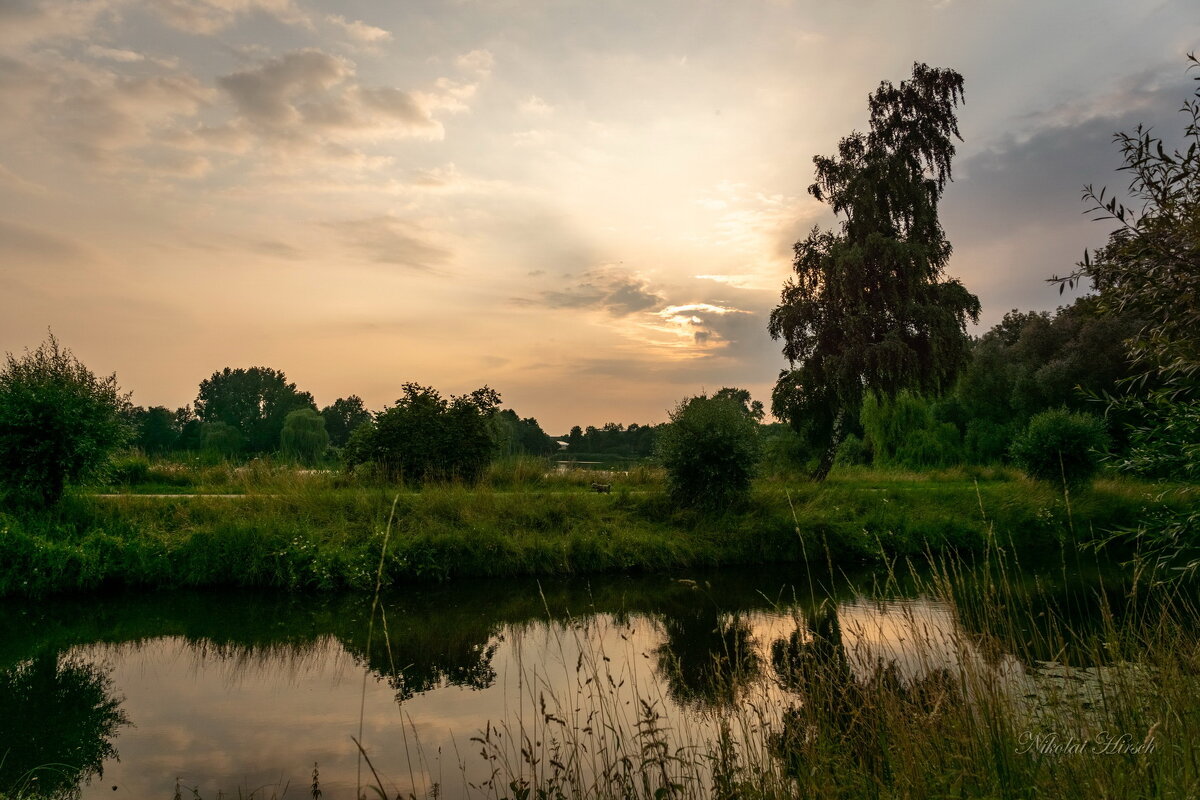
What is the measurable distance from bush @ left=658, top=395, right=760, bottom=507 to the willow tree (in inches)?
283

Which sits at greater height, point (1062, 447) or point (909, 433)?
point (909, 433)

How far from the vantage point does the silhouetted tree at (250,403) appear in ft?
294

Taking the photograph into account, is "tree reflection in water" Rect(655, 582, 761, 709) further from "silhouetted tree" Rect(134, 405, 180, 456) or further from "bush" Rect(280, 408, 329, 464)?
"silhouetted tree" Rect(134, 405, 180, 456)

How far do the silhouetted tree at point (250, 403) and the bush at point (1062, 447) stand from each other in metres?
83.3

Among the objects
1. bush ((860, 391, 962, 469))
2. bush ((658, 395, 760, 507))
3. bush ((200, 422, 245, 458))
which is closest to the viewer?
bush ((658, 395, 760, 507))

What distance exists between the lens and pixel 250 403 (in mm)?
92125

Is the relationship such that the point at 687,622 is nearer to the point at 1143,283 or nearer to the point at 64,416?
the point at 1143,283

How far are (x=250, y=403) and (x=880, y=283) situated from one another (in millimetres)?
86914

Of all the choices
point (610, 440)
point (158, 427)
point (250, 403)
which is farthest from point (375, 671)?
point (250, 403)

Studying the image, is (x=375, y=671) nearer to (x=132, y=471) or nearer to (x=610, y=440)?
(x=132, y=471)

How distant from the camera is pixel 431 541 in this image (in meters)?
15.1

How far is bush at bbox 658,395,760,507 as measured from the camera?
1795cm

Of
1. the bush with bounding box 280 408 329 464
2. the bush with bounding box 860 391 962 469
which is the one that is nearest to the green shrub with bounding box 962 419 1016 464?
the bush with bounding box 860 391 962 469

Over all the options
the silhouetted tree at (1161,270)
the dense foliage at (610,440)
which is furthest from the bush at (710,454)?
the dense foliage at (610,440)
